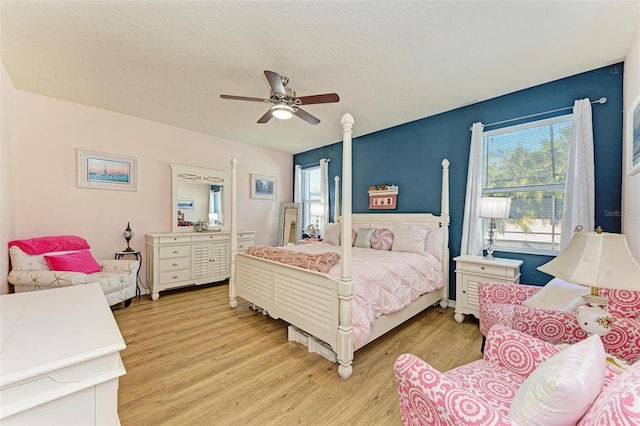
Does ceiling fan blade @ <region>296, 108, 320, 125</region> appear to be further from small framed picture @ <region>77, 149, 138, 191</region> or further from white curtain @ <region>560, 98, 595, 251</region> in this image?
small framed picture @ <region>77, 149, 138, 191</region>

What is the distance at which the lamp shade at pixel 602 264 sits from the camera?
1.15 metres

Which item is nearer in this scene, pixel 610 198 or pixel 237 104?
pixel 610 198

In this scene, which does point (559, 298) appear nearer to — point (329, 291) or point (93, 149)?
point (329, 291)

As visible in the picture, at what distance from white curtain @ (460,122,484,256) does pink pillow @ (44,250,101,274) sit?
464cm

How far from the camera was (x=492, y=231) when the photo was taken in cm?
315

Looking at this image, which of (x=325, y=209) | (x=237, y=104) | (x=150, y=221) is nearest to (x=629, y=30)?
(x=237, y=104)

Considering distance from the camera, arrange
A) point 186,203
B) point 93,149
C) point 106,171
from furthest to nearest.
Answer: point 186,203, point 106,171, point 93,149

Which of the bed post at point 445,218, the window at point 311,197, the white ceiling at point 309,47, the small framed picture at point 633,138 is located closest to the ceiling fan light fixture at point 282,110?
the white ceiling at point 309,47

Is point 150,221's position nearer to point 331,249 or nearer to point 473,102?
point 331,249

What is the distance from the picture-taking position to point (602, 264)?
3.94ft

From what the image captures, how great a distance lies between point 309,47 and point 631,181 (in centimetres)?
288

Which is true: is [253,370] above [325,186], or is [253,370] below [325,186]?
below

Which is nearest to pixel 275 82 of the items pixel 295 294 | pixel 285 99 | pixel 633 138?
pixel 285 99

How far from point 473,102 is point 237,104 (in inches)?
120
